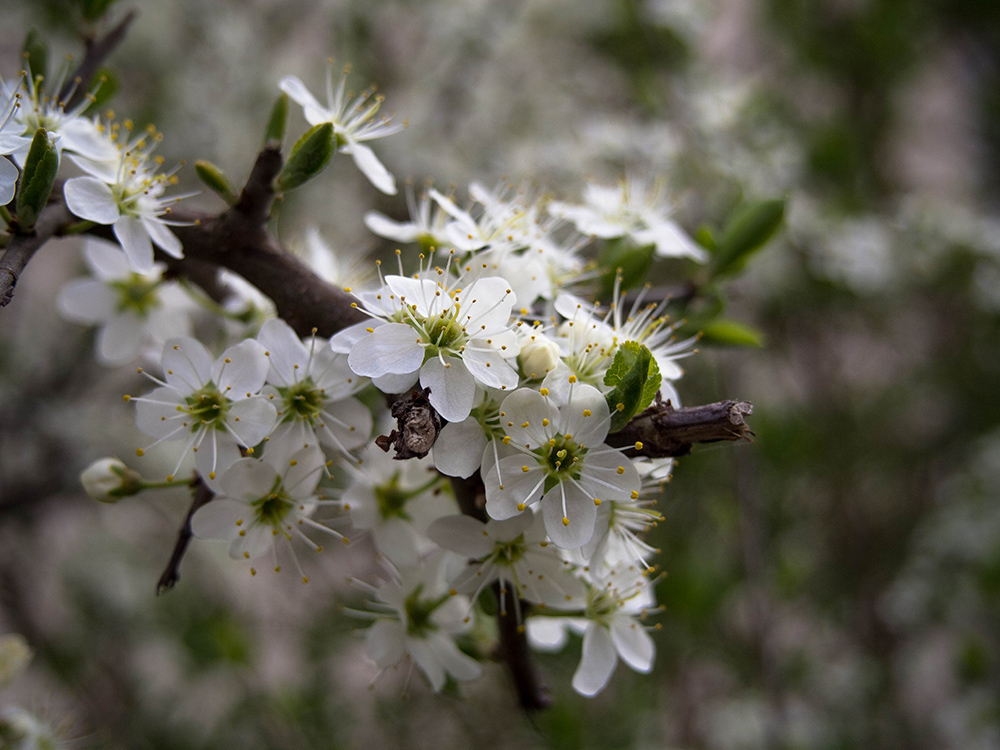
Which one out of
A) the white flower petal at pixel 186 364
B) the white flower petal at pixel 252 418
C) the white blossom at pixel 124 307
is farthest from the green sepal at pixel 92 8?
the white flower petal at pixel 252 418

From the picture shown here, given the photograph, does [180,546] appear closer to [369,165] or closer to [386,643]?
[386,643]

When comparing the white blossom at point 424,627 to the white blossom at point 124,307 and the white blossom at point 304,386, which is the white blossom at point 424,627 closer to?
the white blossom at point 304,386

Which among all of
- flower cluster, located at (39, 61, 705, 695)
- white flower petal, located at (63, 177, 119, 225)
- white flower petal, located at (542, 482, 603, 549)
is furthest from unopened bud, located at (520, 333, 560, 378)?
white flower petal, located at (63, 177, 119, 225)

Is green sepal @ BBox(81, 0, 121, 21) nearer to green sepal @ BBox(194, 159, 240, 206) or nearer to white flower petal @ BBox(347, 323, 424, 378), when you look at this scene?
green sepal @ BBox(194, 159, 240, 206)

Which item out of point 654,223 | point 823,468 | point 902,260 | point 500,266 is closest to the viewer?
point 500,266

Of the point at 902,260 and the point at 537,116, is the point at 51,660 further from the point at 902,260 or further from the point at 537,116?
the point at 902,260

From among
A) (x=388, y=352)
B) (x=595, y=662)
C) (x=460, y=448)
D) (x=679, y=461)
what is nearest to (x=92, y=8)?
(x=388, y=352)

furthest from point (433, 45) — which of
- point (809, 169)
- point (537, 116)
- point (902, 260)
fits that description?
point (902, 260)
